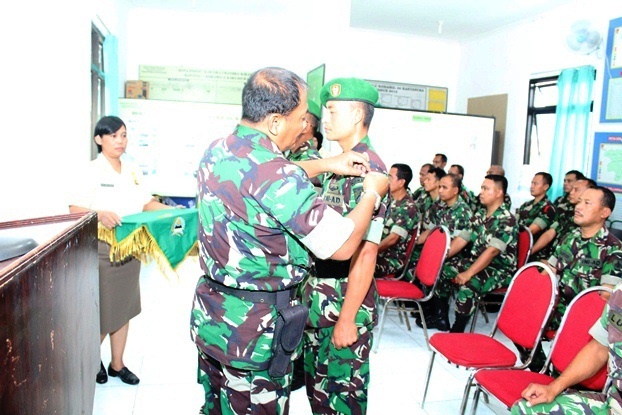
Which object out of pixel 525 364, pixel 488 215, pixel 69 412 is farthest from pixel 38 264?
pixel 488 215

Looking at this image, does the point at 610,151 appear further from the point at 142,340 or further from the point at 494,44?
the point at 142,340

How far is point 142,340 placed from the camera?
3.17 meters

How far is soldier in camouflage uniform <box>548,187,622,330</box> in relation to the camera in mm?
2658

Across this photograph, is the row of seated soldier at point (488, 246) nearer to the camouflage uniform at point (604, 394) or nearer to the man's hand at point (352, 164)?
the camouflage uniform at point (604, 394)

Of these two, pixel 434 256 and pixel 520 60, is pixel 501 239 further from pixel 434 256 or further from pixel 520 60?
pixel 520 60

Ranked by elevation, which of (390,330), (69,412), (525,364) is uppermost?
(69,412)

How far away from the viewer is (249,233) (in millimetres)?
1179

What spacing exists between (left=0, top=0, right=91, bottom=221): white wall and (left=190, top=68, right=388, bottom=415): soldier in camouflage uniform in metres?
1.54

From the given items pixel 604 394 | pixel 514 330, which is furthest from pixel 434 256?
pixel 604 394

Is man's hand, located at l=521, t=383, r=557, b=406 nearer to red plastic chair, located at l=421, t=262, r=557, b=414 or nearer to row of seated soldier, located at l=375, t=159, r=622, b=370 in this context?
red plastic chair, located at l=421, t=262, r=557, b=414

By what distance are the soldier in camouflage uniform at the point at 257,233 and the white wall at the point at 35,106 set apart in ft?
5.07

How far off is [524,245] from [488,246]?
0.46 metres

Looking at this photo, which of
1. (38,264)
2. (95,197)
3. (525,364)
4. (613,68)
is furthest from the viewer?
(613,68)

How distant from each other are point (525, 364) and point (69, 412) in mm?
1729
